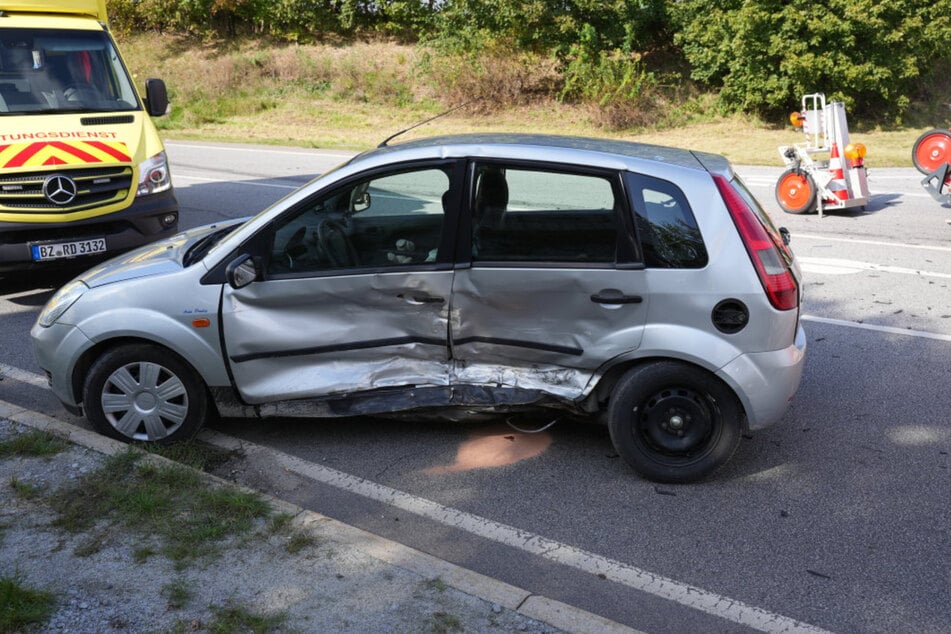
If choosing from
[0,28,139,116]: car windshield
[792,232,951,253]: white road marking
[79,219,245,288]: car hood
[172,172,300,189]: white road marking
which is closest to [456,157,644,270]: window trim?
[79,219,245,288]: car hood

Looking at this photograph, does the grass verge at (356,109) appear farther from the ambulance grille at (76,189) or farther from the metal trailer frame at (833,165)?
the ambulance grille at (76,189)

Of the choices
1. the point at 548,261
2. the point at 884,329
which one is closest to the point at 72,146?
the point at 548,261

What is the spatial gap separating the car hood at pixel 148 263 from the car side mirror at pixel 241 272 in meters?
0.41

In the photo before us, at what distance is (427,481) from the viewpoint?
4906 millimetres

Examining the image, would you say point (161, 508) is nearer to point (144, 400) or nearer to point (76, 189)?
point (144, 400)

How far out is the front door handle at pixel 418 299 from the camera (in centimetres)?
492

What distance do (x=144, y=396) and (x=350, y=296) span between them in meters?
1.28

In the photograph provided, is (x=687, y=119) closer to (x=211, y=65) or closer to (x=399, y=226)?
(x=211, y=65)

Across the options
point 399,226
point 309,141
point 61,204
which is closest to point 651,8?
point 309,141

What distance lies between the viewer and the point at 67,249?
8.13m

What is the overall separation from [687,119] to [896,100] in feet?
16.3

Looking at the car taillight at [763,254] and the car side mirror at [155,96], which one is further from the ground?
the car side mirror at [155,96]

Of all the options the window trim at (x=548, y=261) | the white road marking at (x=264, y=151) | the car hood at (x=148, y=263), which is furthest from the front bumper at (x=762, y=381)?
the white road marking at (x=264, y=151)

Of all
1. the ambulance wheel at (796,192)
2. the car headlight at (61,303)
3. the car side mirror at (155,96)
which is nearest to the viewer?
the car headlight at (61,303)
